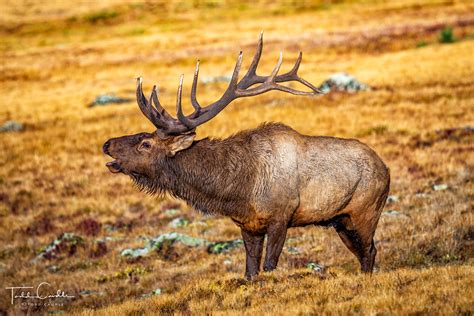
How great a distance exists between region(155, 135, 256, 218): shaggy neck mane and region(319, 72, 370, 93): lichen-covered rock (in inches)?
899

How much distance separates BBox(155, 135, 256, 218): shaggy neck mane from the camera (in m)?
9.30

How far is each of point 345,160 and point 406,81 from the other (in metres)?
24.5

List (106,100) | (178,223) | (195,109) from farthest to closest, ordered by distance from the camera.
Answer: (106,100)
(178,223)
(195,109)

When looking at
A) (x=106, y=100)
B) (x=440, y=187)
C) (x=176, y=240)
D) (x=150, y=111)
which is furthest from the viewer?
A: (x=106, y=100)

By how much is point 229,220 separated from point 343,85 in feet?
58.8

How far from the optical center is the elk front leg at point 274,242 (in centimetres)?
892

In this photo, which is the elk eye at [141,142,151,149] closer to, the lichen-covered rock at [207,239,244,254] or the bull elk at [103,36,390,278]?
the bull elk at [103,36,390,278]

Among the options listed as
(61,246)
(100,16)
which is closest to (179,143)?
(61,246)

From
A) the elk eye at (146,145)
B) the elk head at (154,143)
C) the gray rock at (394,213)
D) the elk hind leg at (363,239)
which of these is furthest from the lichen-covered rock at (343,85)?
the elk eye at (146,145)

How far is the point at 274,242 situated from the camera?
8.92m

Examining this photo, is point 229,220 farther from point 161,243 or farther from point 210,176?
point 210,176

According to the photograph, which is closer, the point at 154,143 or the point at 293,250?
the point at 154,143

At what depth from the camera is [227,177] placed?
937 cm

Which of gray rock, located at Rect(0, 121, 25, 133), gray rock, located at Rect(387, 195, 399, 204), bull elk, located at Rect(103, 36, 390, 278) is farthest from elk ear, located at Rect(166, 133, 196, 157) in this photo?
gray rock, located at Rect(0, 121, 25, 133)
